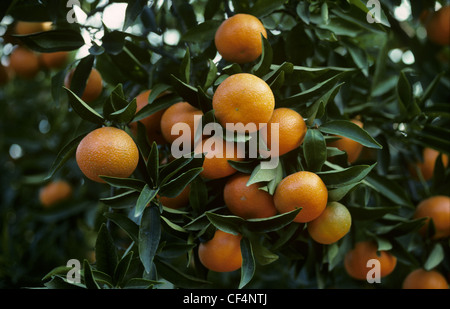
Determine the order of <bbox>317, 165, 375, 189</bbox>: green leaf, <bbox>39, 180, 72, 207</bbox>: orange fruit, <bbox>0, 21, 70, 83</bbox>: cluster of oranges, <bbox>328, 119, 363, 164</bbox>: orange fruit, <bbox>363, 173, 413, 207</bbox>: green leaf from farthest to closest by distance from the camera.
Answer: <bbox>39, 180, 72, 207</bbox>: orange fruit
<bbox>0, 21, 70, 83</bbox>: cluster of oranges
<bbox>363, 173, 413, 207</bbox>: green leaf
<bbox>328, 119, 363, 164</bbox>: orange fruit
<bbox>317, 165, 375, 189</bbox>: green leaf

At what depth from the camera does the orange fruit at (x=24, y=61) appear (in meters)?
2.00

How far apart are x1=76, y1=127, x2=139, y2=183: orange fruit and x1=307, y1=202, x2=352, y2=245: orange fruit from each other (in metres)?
0.48

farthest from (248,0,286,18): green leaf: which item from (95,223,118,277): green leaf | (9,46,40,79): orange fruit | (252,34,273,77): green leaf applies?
(9,46,40,79): orange fruit

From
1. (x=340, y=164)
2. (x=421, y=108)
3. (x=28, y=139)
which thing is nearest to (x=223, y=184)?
(x=340, y=164)

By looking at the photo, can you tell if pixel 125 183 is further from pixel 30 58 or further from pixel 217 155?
pixel 30 58

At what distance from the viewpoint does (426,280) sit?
1.38 m

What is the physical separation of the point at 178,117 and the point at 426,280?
97 cm

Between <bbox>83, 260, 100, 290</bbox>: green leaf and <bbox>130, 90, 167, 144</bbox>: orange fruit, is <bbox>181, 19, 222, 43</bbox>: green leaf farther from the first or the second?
<bbox>83, 260, 100, 290</bbox>: green leaf

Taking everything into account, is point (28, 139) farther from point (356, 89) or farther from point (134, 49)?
point (356, 89)

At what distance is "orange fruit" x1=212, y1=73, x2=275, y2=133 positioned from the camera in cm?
96

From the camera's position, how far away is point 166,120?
1.11 meters

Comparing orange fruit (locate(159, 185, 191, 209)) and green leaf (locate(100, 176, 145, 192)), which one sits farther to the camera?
orange fruit (locate(159, 185, 191, 209))

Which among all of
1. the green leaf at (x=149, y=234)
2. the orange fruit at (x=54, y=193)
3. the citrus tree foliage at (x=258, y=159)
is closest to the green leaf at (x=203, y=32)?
the citrus tree foliage at (x=258, y=159)

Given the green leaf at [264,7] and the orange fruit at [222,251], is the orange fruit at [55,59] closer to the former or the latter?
the green leaf at [264,7]
